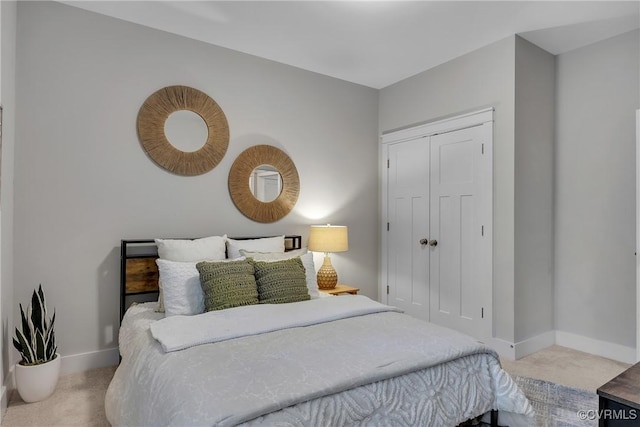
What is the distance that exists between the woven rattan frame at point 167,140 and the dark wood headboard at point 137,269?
68cm


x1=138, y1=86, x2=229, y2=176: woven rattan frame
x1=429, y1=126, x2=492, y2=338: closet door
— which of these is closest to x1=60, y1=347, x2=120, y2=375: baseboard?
x1=138, y1=86, x2=229, y2=176: woven rattan frame

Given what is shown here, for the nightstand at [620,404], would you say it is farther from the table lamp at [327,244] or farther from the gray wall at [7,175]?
the gray wall at [7,175]

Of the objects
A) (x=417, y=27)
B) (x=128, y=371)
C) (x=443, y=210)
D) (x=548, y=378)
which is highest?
(x=417, y=27)

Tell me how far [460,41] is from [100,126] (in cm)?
307

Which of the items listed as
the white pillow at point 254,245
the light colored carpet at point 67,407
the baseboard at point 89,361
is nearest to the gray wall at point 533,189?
the white pillow at point 254,245

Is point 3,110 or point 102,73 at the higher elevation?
point 102,73

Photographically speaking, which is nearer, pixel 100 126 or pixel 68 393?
pixel 68 393

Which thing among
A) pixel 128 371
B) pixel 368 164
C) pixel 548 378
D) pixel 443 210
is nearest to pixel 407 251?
pixel 443 210

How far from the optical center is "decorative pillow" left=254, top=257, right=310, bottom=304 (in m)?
2.50

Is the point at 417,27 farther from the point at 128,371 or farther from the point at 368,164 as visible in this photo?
the point at 128,371

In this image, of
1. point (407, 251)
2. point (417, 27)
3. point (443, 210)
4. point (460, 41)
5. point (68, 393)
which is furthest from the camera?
point (407, 251)

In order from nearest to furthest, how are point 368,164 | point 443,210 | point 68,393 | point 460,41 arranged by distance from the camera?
point 68,393 < point 460,41 < point 443,210 < point 368,164

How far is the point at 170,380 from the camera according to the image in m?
1.52

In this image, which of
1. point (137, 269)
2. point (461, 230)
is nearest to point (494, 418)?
point (461, 230)
